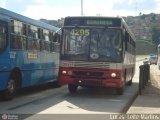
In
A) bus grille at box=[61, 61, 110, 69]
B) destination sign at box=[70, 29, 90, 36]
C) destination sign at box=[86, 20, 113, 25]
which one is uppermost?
destination sign at box=[86, 20, 113, 25]

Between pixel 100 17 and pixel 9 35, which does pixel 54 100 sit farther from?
pixel 100 17

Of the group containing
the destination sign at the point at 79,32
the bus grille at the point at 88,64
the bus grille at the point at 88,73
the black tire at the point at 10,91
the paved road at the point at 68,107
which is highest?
the destination sign at the point at 79,32

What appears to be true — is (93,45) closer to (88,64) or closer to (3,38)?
(88,64)

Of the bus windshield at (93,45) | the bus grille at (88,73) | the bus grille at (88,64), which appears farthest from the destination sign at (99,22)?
the bus grille at (88,73)

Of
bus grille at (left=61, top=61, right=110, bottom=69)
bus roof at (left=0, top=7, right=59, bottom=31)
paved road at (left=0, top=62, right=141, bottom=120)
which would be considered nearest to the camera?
paved road at (left=0, top=62, right=141, bottom=120)

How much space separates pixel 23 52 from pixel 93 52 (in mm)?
2662

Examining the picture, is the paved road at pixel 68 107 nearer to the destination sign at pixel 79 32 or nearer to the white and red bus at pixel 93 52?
the white and red bus at pixel 93 52

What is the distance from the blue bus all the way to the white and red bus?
1227 mm

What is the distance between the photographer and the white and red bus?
18.6 meters

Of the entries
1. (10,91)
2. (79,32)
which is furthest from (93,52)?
(10,91)

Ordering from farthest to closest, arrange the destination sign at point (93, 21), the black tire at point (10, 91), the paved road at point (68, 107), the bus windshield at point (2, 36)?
the destination sign at point (93, 21)
the black tire at point (10, 91)
the bus windshield at point (2, 36)
the paved road at point (68, 107)

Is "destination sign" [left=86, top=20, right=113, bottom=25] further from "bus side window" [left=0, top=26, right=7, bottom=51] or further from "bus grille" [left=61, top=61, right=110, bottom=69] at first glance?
Answer: "bus side window" [left=0, top=26, right=7, bottom=51]

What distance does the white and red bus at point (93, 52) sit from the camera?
60.9ft

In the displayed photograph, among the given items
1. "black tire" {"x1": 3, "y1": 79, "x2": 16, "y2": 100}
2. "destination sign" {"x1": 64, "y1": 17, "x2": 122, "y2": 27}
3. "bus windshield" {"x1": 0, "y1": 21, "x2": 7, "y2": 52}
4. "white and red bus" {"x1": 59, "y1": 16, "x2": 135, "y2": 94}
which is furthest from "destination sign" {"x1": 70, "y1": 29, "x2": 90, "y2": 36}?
"bus windshield" {"x1": 0, "y1": 21, "x2": 7, "y2": 52}
